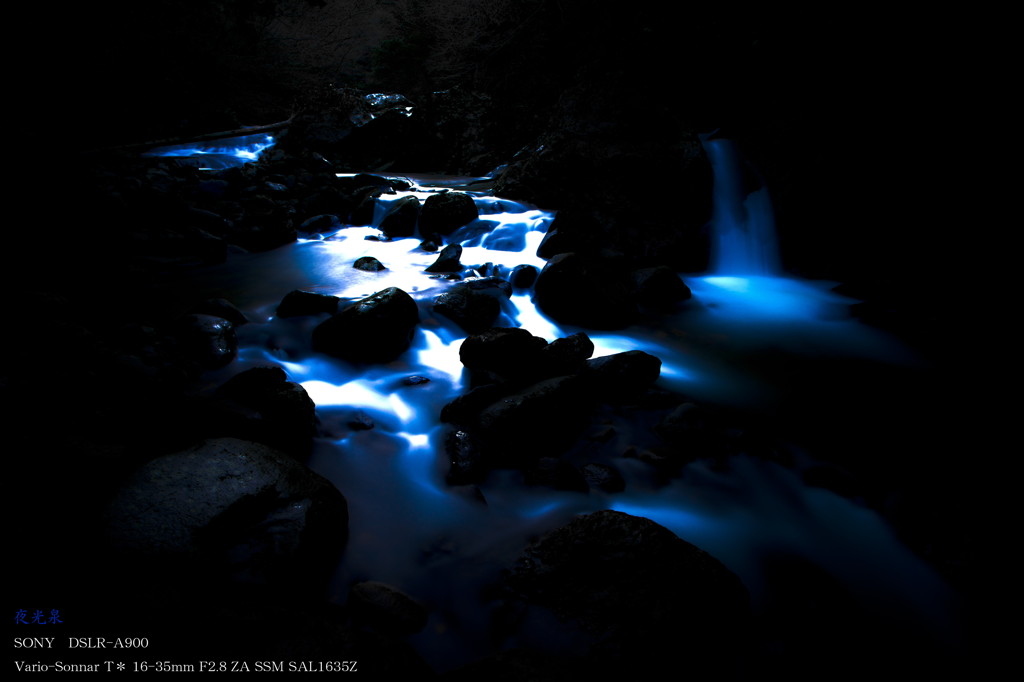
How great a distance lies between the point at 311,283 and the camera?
19.6ft

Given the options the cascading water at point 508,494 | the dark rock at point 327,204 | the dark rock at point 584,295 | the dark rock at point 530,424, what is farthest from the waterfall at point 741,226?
the dark rock at point 327,204

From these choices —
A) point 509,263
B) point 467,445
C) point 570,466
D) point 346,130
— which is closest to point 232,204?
point 509,263

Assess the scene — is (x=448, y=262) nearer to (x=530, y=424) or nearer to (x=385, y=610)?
(x=530, y=424)

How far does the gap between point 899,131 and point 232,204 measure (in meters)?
10.6

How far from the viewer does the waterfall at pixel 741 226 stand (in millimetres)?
7191

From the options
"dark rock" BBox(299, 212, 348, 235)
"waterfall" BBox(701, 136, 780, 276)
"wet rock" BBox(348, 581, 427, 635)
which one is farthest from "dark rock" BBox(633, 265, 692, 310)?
"dark rock" BBox(299, 212, 348, 235)

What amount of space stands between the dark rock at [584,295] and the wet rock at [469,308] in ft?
2.23

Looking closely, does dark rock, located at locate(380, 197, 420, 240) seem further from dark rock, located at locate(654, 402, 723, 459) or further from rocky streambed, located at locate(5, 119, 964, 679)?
dark rock, located at locate(654, 402, 723, 459)

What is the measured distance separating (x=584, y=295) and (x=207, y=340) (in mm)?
3636

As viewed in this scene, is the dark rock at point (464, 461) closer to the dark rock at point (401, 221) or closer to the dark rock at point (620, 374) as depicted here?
the dark rock at point (620, 374)

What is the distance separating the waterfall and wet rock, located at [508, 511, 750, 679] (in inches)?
243

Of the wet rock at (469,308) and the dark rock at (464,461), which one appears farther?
the wet rock at (469,308)

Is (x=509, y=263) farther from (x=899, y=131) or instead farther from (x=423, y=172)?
(x=423, y=172)

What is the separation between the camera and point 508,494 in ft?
8.77
